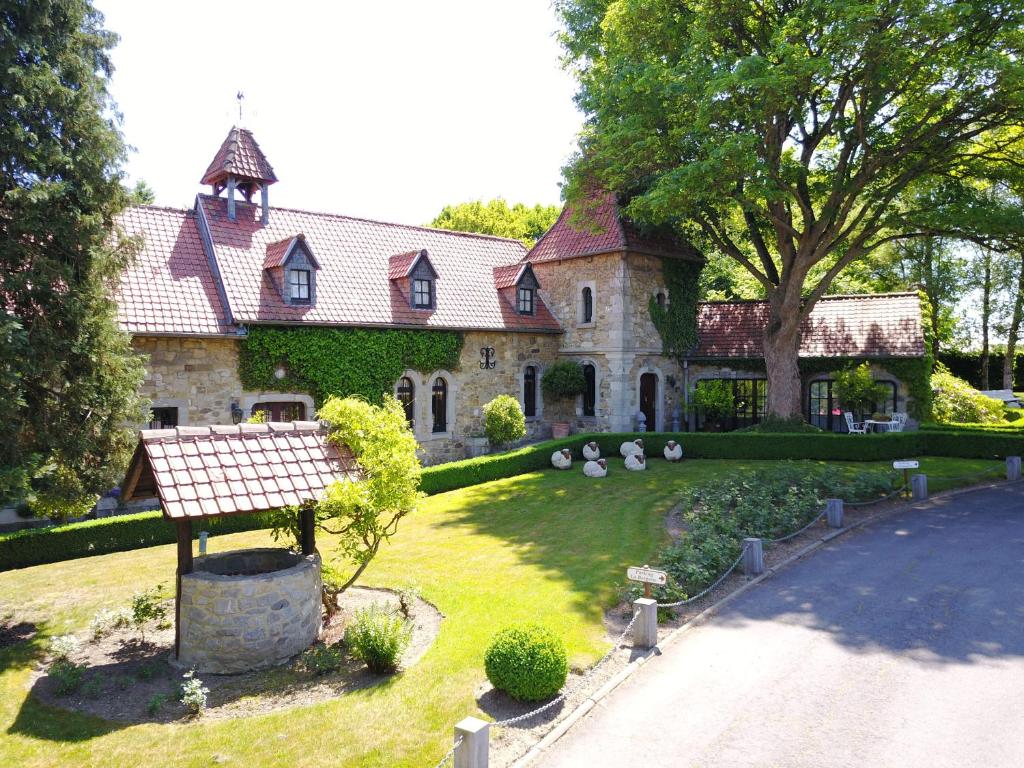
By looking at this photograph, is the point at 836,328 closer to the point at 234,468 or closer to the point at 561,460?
the point at 561,460

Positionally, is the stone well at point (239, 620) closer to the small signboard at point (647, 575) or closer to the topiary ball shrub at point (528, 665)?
the topiary ball shrub at point (528, 665)

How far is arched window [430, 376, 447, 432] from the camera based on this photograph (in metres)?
23.8

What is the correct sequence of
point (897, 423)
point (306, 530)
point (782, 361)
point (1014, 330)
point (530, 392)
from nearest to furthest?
1. point (306, 530)
2. point (897, 423)
3. point (782, 361)
4. point (530, 392)
5. point (1014, 330)

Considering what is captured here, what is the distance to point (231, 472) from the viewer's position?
9.39 m

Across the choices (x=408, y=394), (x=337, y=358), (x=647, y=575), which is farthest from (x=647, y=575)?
(x=408, y=394)

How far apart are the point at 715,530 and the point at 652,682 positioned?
621 cm

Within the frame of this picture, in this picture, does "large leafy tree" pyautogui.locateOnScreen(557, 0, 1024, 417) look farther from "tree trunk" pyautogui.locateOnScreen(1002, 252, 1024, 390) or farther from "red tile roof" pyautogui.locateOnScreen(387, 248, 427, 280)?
"tree trunk" pyautogui.locateOnScreen(1002, 252, 1024, 390)

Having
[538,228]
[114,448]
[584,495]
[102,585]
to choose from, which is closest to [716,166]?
[584,495]

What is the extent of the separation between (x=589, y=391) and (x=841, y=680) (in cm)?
1932

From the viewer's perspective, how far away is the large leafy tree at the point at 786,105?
58.3 feet

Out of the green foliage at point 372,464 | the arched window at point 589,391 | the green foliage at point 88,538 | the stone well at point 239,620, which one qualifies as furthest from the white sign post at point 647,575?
the arched window at point 589,391

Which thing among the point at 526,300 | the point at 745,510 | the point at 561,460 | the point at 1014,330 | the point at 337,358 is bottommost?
the point at 745,510

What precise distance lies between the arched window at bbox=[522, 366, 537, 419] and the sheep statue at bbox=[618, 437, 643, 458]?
4.79 metres

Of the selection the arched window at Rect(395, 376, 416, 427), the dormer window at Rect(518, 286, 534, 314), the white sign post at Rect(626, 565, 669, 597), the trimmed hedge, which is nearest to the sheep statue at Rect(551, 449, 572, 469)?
the trimmed hedge
